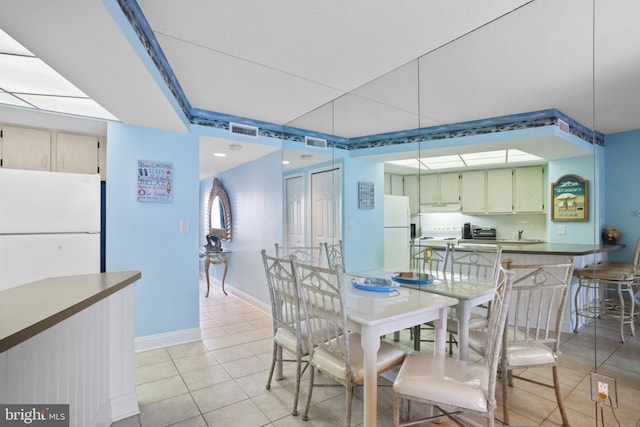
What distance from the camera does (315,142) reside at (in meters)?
3.55

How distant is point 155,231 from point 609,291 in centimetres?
344

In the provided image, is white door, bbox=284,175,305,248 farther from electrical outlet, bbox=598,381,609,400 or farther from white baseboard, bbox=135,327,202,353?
electrical outlet, bbox=598,381,609,400

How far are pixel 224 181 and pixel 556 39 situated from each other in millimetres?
5037

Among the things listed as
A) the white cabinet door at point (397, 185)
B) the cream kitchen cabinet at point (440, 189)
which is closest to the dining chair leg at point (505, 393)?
the cream kitchen cabinet at point (440, 189)

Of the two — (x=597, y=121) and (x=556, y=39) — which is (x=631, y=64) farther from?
(x=556, y=39)

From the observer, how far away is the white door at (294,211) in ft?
12.3

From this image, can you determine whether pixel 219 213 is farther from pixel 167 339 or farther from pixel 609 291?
pixel 609 291

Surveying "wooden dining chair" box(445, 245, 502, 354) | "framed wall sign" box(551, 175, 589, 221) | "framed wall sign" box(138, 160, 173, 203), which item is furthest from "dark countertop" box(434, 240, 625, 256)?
"framed wall sign" box(138, 160, 173, 203)

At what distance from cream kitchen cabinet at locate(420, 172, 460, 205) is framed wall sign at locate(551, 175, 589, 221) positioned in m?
0.54

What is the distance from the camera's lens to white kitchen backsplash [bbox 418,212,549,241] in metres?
1.74

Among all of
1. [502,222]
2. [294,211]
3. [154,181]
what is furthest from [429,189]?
[154,181]

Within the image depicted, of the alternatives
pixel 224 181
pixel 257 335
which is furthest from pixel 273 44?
pixel 224 181

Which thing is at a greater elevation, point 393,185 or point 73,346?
point 393,185

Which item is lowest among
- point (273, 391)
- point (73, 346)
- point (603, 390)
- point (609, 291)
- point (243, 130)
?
point (273, 391)
